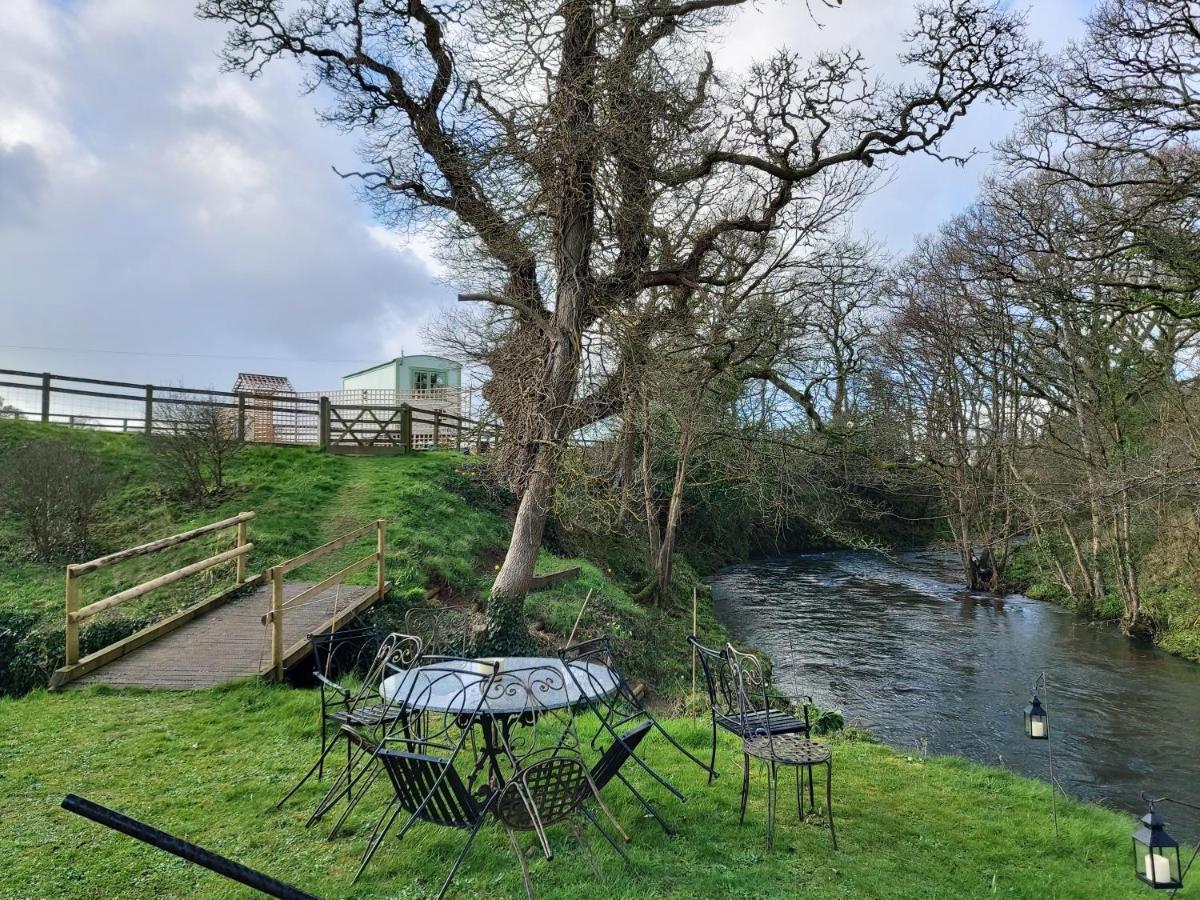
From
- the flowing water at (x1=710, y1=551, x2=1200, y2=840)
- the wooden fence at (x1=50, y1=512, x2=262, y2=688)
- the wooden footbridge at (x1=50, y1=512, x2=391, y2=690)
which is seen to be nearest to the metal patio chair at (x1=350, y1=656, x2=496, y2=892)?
the wooden footbridge at (x1=50, y1=512, x2=391, y2=690)

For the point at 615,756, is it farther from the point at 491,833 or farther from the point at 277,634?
the point at 277,634

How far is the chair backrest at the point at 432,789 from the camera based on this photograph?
3.17 m

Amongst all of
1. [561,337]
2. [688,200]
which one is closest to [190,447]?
[561,337]

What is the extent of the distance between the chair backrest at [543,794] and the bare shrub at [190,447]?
1146cm

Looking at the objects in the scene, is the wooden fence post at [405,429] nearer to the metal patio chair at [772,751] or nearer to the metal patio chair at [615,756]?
the metal patio chair at [772,751]

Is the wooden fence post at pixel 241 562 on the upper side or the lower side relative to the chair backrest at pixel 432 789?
upper

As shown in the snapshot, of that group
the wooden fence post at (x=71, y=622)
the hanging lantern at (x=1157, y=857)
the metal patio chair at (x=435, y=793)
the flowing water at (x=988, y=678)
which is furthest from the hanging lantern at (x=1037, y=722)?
the wooden fence post at (x=71, y=622)

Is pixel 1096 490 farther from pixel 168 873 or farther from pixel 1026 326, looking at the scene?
pixel 168 873

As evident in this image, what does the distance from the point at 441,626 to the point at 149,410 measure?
9.71m

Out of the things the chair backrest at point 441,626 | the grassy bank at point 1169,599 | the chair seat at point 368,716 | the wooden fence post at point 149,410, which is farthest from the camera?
the wooden fence post at point 149,410

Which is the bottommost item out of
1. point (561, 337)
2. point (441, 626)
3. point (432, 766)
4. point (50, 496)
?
point (441, 626)

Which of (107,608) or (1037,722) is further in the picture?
(107,608)

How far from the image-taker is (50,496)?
10484mm

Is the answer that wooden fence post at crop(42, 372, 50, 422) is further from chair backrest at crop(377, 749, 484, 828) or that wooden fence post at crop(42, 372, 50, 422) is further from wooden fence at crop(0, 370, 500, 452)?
chair backrest at crop(377, 749, 484, 828)
